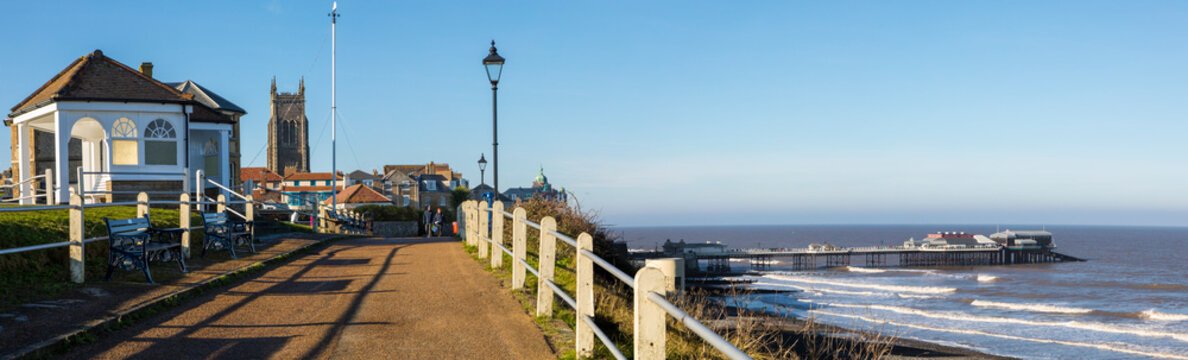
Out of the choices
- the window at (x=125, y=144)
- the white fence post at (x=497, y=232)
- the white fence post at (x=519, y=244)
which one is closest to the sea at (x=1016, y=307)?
the white fence post at (x=497, y=232)

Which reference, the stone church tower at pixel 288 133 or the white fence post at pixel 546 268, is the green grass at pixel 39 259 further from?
the stone church tower at pixel 288 133

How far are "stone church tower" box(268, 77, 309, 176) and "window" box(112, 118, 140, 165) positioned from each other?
131m

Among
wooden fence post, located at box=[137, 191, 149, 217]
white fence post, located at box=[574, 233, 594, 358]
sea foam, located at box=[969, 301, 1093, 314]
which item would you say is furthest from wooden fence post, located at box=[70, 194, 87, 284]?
sea foam, located at box=[969, 301, 1093, 314]

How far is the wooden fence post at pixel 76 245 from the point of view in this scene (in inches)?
364

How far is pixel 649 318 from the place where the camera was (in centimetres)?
419

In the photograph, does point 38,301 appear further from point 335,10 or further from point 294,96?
point 294,96

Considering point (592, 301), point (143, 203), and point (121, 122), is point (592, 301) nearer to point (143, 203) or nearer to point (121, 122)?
point (143, 203)

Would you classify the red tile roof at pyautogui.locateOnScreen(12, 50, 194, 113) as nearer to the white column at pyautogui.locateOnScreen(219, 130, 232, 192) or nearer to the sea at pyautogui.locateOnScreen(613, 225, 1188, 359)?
the white column at pyautogui.locateOnScreen(219, 130, 232, 192)

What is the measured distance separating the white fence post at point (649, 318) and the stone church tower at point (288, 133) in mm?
151752

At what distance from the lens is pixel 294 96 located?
491 ft

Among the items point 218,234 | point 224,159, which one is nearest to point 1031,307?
point 224,159

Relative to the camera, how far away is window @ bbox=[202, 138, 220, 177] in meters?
28.3

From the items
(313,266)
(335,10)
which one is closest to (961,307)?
(335,10)

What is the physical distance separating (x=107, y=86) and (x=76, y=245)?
49.0 feet
